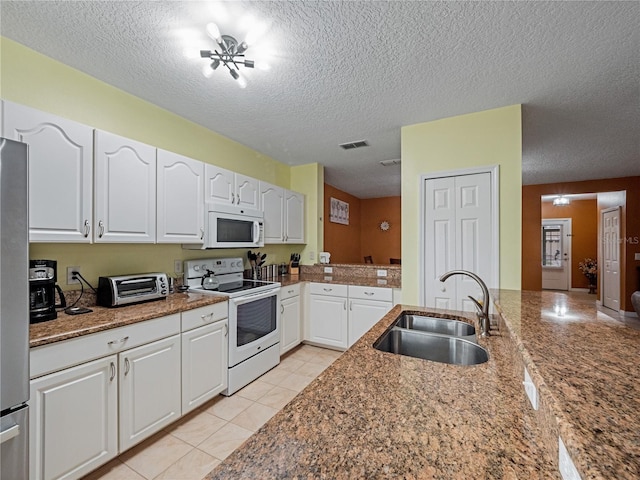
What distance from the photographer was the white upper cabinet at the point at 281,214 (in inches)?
132

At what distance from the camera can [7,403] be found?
1.13m

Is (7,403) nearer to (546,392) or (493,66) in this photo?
(546,392)

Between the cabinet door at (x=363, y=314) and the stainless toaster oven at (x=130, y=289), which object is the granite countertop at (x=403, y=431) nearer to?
the stainless toaster oven at (x=130, y=289)

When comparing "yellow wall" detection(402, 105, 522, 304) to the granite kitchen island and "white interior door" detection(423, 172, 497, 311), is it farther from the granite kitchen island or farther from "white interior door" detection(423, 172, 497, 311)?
the granite kitchen island

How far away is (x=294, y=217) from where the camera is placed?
3822 millimetres

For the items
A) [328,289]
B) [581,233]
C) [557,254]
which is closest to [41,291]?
[328,289]

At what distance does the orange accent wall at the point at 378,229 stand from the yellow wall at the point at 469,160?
3.81 metres

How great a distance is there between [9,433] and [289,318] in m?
2.33

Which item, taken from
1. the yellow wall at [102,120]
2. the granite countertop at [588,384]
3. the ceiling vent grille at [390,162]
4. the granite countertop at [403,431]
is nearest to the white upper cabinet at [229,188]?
the yellow wall at [102,120]

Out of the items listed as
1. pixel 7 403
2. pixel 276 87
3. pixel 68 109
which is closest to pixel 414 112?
pixel 276 87

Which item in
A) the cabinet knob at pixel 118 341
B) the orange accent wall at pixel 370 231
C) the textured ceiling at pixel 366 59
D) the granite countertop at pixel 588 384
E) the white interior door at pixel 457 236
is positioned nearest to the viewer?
the granite countertop at pixel 588 384

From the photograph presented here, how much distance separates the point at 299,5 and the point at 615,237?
22.9ft

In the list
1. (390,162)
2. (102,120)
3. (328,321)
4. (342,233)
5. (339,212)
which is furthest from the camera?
(342,233)

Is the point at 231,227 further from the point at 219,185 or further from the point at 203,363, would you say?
the point at 203,363
